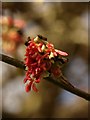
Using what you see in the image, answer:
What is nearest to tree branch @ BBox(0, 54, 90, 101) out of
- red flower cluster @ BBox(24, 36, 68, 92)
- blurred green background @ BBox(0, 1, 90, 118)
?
red flower cluster @ BBox(24, 36, 68, 92)

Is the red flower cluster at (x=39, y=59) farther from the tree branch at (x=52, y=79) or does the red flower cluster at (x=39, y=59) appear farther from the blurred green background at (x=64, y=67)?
the blurred green background at (x=64, y=67)

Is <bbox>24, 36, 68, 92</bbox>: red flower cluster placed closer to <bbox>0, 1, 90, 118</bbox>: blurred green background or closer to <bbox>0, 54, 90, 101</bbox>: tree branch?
<bbox>0, 54, 90, 101</bbox>: tree branch

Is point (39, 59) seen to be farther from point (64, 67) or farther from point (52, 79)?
point (64, 67)

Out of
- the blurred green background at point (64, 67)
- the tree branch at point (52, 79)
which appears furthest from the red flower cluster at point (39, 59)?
the blurred green background at point (64, 67)

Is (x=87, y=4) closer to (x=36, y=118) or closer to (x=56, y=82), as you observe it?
(x=36, y=118)

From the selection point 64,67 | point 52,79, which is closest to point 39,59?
point 52,79

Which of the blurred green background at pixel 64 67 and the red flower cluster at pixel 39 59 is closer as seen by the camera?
the red flower cluster at pixel 39 59

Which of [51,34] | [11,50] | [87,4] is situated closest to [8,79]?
[11,50]
